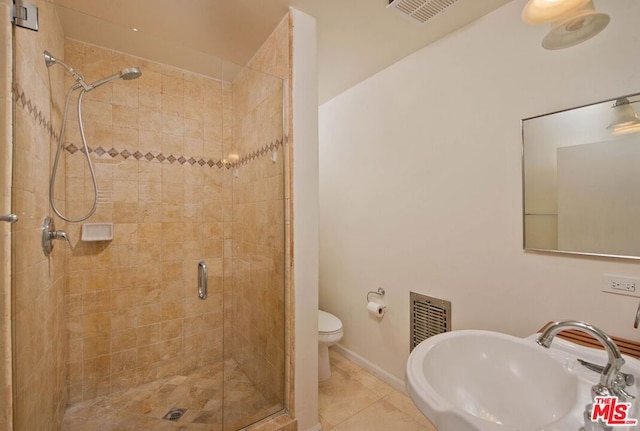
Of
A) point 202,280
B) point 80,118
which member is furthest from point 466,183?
point 80,118

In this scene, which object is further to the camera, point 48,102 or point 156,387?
point 156,387

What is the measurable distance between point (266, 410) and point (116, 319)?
127cm

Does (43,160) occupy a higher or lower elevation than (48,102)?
lower

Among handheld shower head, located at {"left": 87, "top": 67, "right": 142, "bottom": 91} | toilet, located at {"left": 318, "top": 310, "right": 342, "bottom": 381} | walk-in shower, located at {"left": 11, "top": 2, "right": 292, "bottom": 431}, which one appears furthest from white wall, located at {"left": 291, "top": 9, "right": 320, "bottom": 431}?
handheld shower head, located at {"left": 87, "top": 67, "right": 142, "bottom": 91}

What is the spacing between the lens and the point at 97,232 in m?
1.90

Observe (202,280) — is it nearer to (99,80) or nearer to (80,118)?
(80,118)

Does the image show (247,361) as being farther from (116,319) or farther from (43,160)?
(43,160)

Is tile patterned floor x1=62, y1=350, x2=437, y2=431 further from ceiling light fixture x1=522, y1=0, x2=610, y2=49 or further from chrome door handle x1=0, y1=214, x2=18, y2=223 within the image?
ceiling light fixture x1=522, y1=0, x2=610, y2=49

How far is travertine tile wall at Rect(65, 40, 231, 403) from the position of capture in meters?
1.87

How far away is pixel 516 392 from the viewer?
1070 millimetres

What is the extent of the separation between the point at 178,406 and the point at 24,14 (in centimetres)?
217

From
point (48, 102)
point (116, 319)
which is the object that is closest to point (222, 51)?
point (48, 102)

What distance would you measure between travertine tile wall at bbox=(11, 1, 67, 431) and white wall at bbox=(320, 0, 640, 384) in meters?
2.04

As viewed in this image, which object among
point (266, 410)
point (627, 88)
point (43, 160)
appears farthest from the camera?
point (266, 410)
